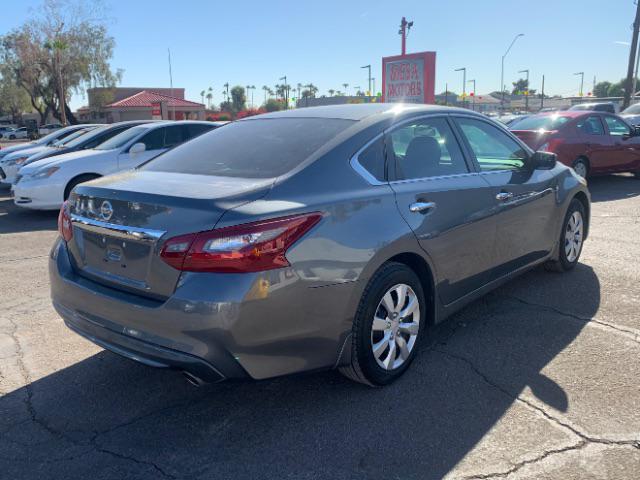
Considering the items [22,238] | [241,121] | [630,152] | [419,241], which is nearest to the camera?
[419,241]

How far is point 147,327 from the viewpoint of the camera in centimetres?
271

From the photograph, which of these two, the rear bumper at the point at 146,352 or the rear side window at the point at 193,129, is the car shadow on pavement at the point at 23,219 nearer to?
the rear side window at the point at 193,129

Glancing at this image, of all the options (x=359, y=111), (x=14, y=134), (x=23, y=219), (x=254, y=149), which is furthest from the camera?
(x=14, y=134)

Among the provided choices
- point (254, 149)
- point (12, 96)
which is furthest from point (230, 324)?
point (12, 96)

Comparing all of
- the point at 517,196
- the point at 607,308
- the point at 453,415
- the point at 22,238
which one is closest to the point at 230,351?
the point at 453,415

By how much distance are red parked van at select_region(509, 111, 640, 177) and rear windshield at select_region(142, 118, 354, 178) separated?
25.3 feet

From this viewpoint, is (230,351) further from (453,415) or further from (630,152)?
(630,152)

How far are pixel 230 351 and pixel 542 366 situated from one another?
208 centimetres

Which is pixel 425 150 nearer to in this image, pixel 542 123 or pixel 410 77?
pixel 542 123

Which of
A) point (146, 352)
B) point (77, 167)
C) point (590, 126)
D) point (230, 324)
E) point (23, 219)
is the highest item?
point (590, 126)

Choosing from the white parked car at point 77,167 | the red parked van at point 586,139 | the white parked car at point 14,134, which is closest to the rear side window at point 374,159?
the white parked car at point 77,167

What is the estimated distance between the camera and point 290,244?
269 cm

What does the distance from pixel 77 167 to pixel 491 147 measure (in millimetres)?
7143

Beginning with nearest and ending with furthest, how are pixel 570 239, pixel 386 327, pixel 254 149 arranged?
pixel 386 327 → pixel 254 149 → pixel 570 239
